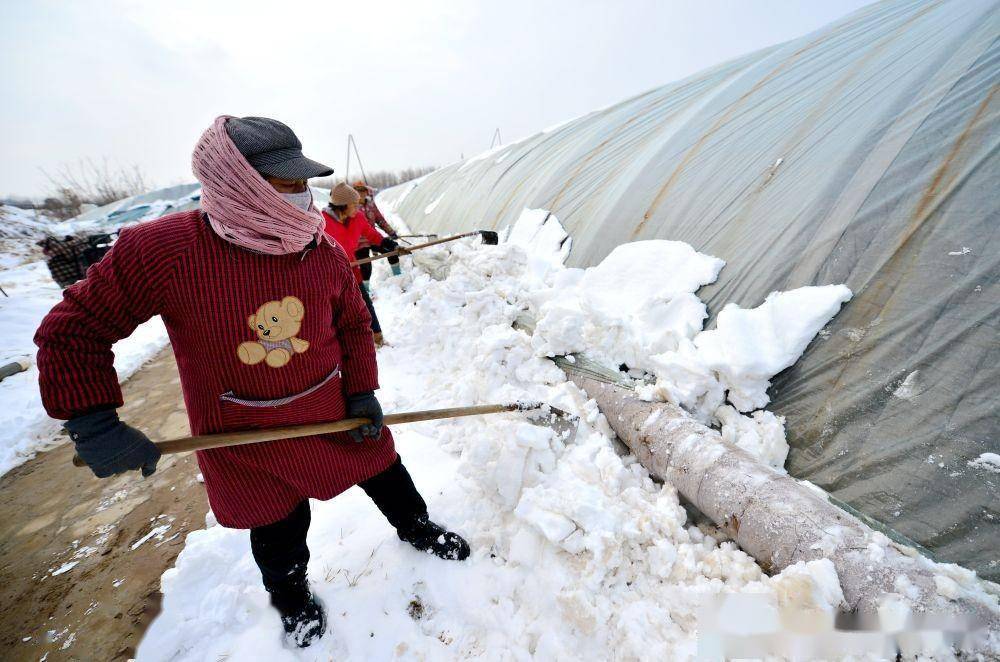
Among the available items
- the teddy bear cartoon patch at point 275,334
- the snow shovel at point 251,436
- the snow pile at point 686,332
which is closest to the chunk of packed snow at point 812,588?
the snow pile at point 686,332

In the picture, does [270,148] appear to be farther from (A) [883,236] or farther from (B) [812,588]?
(A) [883,236]

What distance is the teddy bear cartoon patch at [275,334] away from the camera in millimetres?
1333

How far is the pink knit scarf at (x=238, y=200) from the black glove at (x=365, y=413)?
0.72 metres

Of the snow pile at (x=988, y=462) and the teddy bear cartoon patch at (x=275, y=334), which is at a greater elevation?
the teddy bear cartoon patch at (x=275, y=334)

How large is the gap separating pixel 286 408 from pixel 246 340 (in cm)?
30

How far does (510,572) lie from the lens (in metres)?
1.87

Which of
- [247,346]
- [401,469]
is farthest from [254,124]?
[401,469]

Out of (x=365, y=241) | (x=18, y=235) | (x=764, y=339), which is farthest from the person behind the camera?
(x=18, y=235)

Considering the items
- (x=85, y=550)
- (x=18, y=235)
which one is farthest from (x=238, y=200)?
(x=18, y=235)

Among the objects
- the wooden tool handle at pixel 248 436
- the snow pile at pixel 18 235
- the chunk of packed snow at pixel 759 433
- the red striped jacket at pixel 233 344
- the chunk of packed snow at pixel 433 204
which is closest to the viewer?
the red striped jacket at pixel 233 344

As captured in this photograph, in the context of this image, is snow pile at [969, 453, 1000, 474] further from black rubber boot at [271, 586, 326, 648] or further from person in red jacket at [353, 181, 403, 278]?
person in red jacket at [353, 181, 403, 278]

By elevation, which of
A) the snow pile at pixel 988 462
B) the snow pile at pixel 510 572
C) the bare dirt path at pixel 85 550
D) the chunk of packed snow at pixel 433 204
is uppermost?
the snow pile at pixel 988 462

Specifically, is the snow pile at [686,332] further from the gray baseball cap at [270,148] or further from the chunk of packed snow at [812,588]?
the gray baseball cap at [270,148]

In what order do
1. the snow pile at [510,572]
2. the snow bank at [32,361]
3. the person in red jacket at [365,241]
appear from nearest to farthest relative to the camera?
the snow pile at [510,572] → the snow bank at [32,361] → the person in red jacket at [365,241]
